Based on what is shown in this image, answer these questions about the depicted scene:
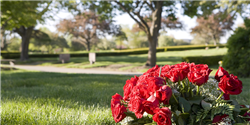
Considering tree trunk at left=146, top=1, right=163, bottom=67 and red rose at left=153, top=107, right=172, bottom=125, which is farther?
tree trunk at left=146, top=1, right=163, bottom=67

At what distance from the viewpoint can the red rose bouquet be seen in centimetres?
163

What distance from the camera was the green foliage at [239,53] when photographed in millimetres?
8141

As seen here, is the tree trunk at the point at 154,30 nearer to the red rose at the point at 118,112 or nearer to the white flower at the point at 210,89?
the white flower at the point at 210,89

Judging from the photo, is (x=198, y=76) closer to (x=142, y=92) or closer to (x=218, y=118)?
(x=218, y=118)

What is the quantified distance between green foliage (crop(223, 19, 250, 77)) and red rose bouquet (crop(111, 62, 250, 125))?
24.3 ft

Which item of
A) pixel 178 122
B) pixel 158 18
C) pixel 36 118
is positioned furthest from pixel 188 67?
pixel 158 18

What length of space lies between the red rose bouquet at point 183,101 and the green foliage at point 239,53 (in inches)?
292

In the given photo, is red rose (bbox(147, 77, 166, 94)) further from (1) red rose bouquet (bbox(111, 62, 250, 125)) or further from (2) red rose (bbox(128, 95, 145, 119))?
(2) red rose (bbox(128, 95, 145, 119))

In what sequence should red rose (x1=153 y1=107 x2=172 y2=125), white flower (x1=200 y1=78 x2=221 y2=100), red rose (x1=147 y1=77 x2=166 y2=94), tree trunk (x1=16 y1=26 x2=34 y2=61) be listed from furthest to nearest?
1. tree trunk (x1=16 y1=26 x2=34 y2=61)
2. white flower (x1=200 y1=78 x2=221 y2=100)
3. red rose (x1=147 y1=77 x2=166 y2=94)
4. red rose (x1=153 y1=107 x2=172 y2=125)

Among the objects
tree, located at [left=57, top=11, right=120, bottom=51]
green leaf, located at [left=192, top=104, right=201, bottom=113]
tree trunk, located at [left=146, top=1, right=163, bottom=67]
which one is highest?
tree, located at [left=57, top=11, right=120, bottom=51]

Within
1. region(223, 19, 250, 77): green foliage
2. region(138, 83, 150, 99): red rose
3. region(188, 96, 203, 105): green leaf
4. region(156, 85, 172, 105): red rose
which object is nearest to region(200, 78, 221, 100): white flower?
region(188, 96, 203, 105): green leaf

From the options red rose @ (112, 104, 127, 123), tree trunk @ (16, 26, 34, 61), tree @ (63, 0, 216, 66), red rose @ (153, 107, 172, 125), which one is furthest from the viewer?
tree trunk @ (16, 26, 34, 61)

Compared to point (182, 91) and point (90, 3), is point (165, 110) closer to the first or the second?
point (182, 91)

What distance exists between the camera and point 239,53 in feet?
27.5
